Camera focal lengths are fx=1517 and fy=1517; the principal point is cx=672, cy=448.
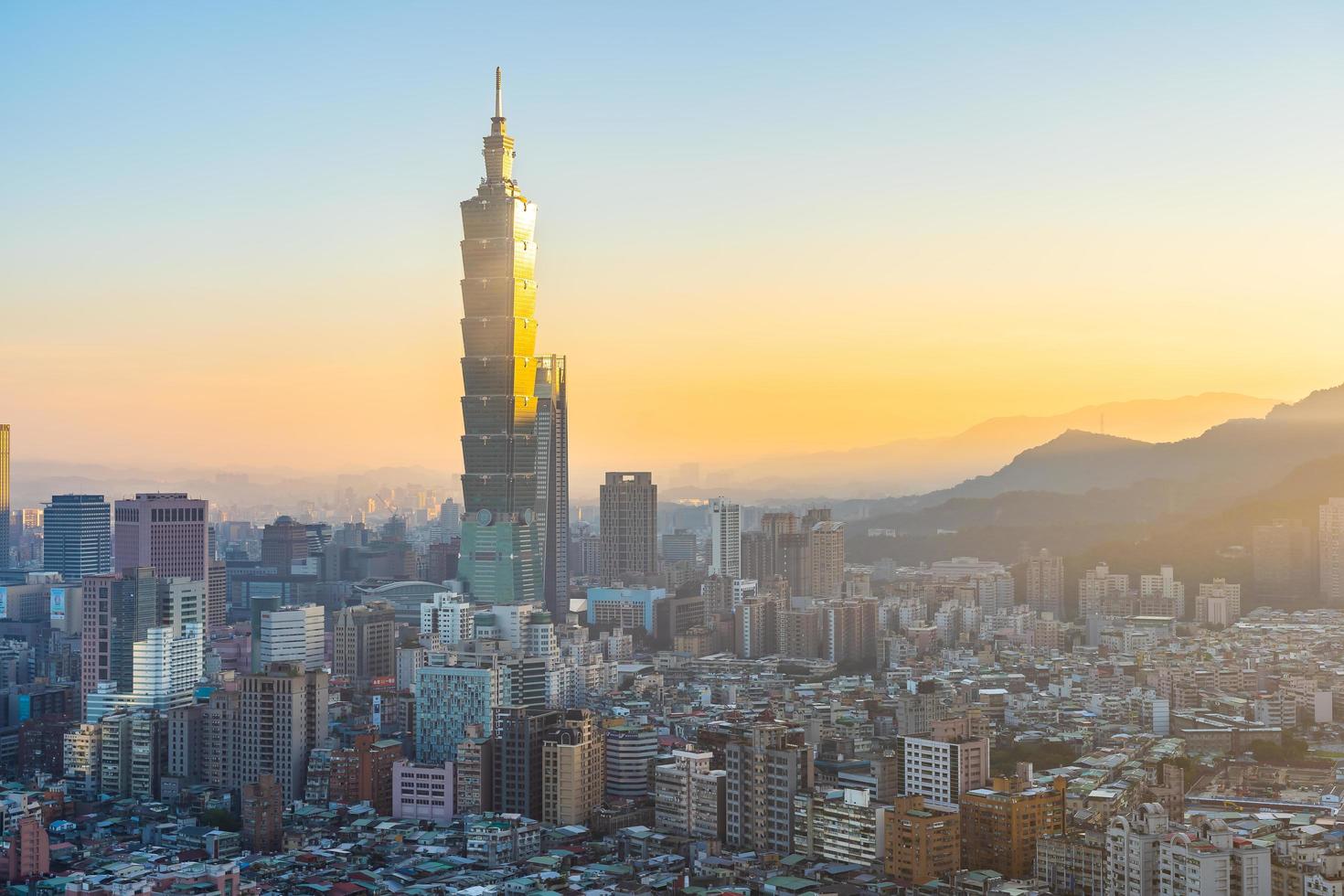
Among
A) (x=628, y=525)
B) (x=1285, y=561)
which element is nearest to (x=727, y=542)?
(x=628, y=525)

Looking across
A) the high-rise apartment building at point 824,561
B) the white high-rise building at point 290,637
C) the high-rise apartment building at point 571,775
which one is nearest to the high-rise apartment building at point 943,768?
the high-rise apartment building at point 571,775

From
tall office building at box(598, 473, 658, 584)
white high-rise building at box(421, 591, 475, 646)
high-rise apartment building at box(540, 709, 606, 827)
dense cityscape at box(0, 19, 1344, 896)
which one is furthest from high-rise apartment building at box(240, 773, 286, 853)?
tall office building at box(598, 473, 658, 584)

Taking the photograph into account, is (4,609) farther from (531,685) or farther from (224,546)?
(531,685)

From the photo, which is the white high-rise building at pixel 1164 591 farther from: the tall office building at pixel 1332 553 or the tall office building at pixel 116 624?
the tall office building at pixel 116 624

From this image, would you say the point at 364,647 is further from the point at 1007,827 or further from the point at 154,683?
the point at 1007,827

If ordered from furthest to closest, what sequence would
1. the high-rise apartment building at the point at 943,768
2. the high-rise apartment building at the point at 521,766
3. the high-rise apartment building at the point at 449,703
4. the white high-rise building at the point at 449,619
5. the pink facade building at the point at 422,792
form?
the white high-rise building at the point at 449,619 < the high-rise apartment building at the point at 449,703 < the pink facade building at the point at 422,792 < the high-rise apartment building at the point at 521,766 < the high-rise apartment building at the point at 943,768

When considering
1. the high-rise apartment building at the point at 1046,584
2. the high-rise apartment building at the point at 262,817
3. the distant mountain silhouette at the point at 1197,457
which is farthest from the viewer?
the distant mountain silhouette at the point at 1197,457

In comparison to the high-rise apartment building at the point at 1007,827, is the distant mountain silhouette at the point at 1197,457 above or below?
above
